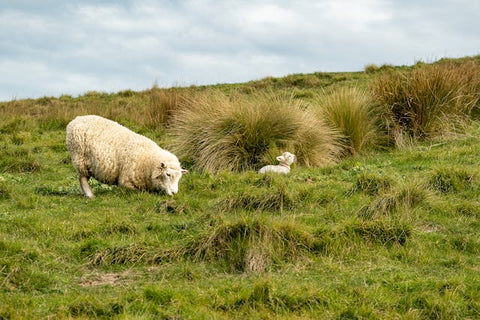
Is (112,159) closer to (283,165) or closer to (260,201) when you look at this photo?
(260,201)

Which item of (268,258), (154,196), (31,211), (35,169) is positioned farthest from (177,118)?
(268,258)

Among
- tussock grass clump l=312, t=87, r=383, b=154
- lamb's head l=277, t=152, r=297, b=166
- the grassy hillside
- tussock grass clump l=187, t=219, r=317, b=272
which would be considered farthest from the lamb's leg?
tussock grass clump l=312, t=87, r=383, b=154

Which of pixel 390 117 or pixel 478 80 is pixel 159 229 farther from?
pixel 478 80

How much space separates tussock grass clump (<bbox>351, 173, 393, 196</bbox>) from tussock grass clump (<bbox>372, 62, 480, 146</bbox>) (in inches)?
165

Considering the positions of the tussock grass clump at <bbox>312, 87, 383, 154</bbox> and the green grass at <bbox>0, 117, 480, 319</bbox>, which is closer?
the green grass at <bbox>0, 117, 480, 319</bbox>

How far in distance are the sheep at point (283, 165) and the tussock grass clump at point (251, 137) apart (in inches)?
23.0

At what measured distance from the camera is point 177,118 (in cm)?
1353

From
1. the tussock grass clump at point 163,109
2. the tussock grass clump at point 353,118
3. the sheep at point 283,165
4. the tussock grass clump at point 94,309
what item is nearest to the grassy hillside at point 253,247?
the tussock grass clump at point 94,309

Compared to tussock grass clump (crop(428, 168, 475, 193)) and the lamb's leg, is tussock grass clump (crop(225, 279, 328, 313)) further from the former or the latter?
the lamb's leg

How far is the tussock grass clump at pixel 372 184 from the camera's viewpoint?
868 centimetres

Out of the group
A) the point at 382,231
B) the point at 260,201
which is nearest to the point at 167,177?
the point at 260,201

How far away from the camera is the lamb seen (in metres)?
9.74

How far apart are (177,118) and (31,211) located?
5342 mm

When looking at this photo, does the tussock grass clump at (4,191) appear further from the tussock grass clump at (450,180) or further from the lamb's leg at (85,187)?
the tussock grass clump at (450,180)
